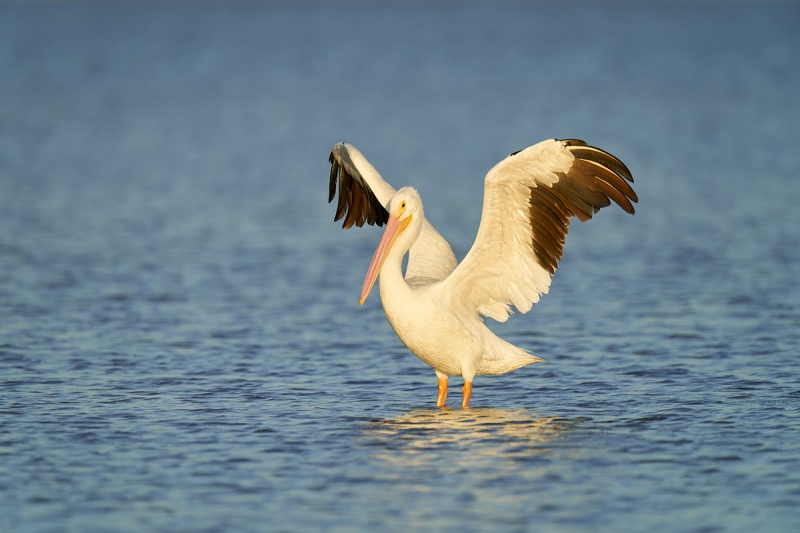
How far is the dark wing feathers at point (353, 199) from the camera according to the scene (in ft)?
34.9

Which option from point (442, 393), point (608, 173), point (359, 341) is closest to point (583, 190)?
point (608, 173)

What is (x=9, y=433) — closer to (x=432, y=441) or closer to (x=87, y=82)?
(x=432, y=441)

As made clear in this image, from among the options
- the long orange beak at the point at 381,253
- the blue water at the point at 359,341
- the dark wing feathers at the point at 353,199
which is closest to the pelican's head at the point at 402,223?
the long orange beak at the point at 381,253

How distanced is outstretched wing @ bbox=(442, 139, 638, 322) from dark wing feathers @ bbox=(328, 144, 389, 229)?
→ 169cm

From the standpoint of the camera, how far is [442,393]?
9.23m

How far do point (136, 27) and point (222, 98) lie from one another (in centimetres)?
5109

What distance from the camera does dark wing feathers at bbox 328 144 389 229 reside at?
10625mm

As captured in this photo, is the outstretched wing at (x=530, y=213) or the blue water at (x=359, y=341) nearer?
the blue water at (x=359, y=341)

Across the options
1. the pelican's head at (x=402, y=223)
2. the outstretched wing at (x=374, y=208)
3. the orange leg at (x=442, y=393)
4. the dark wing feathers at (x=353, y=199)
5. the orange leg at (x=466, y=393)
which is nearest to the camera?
the pelican's head at (x=402, y=223)

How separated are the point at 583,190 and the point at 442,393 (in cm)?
181

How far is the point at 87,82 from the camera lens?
4106 cm

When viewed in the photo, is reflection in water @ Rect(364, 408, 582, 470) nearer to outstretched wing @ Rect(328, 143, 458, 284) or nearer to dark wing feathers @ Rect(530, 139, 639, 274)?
outstretched wing @ Rect(328, 143, 458, 284)

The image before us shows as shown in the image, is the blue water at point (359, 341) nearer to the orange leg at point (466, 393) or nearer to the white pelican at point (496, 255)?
the orange leg at point (466, 393)

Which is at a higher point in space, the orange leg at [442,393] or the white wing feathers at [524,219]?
the white wing feathers at [524,219]
